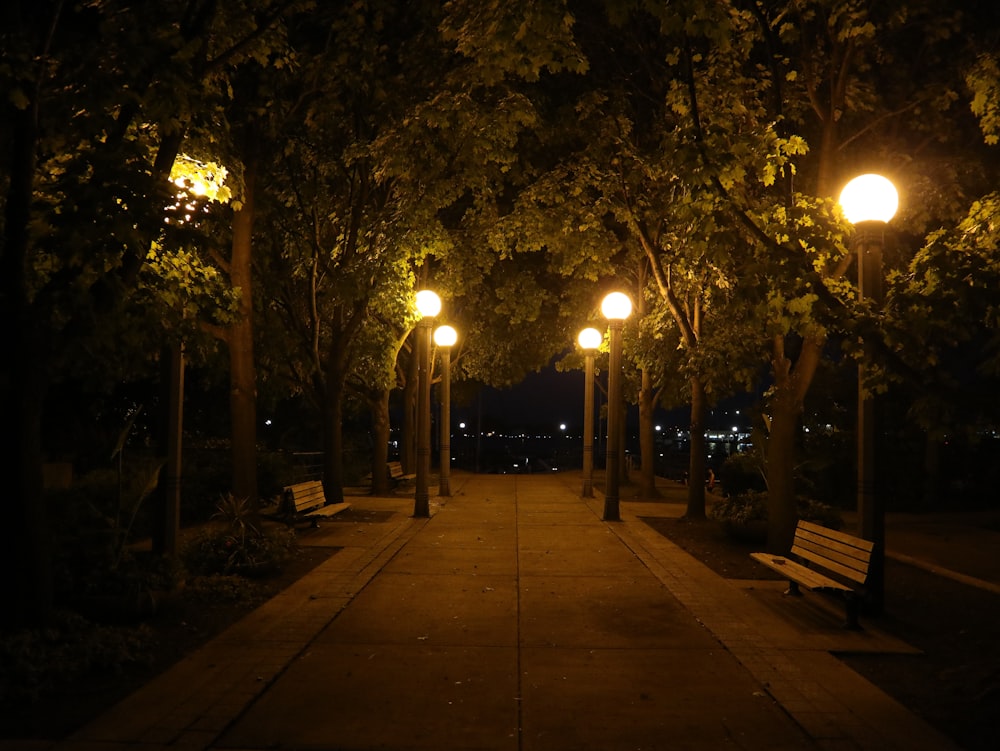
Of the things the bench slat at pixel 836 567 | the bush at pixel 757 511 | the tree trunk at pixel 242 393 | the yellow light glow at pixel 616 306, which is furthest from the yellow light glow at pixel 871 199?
the tree trunk at pixel 242 393

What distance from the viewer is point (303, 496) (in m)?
14.9

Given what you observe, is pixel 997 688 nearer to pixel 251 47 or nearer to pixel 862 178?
pixel 862 178

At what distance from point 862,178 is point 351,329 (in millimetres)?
12079

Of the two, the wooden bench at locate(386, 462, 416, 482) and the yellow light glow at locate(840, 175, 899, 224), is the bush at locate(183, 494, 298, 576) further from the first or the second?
the wooden bench at locate(386, 462, 416, 482)

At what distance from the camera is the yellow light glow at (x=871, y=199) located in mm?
8727

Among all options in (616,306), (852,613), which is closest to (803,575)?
(852,613)

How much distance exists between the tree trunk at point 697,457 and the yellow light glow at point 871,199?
807 cm

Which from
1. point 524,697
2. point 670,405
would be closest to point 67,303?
point 524,697

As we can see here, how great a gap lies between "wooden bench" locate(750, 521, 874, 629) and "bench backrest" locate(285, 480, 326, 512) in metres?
7.50

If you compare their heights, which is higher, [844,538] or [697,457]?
[697,457]

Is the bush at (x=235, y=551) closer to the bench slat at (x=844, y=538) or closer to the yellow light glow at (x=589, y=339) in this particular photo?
the bench slat at (x=844, y=538)

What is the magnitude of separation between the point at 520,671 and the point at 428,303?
11.6 meters

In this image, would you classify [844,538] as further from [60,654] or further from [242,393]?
[242,393]

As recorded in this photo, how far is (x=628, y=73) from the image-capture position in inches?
626
